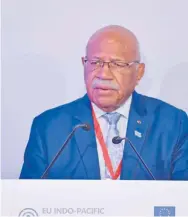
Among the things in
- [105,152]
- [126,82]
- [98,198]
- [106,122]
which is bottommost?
[98,198]

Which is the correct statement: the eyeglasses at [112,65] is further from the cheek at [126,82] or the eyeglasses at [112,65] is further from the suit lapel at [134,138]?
the suit lapel at [134,138]

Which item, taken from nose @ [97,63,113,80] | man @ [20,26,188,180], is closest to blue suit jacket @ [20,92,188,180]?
man @ [20,26,188,180]

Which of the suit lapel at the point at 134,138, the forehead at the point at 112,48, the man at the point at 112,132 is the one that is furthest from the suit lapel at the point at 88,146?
the forehead at the point at 112,48

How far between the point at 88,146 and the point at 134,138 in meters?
0.21

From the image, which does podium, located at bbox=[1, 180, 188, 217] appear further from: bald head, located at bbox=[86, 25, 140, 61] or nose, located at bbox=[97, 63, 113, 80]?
bald head, located at bbox=[86, 25, 140, 61]

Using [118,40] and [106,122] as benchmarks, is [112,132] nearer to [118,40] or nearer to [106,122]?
[106,122]

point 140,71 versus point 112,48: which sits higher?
point 112,48

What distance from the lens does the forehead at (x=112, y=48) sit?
223 centimetres

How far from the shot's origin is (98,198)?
2.23 meters

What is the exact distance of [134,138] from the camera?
7.36 ft

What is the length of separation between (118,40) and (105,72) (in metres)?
0.15

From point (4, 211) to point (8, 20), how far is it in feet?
2.85

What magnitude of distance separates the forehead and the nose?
49mm

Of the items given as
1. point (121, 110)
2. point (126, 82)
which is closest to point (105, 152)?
point (121, 110)
